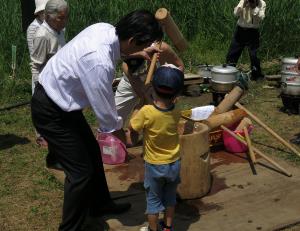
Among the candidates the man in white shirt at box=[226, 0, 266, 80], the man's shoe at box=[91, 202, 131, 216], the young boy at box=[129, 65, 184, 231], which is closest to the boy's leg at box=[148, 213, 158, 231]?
the young boy at box=[129, 65, 184, 231]

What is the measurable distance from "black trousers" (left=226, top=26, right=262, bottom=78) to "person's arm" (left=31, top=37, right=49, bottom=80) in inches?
173

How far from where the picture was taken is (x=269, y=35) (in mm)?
10594

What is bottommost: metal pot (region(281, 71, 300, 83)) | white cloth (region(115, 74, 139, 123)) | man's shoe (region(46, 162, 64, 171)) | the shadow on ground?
the shadow on ground

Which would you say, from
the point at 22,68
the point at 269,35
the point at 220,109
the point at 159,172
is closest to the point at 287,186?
the point at 220,109

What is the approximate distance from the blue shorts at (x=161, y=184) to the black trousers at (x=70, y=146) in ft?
1.47

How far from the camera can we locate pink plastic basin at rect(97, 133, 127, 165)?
5.60 meters

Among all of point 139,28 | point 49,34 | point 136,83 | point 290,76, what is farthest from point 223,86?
point 139,28

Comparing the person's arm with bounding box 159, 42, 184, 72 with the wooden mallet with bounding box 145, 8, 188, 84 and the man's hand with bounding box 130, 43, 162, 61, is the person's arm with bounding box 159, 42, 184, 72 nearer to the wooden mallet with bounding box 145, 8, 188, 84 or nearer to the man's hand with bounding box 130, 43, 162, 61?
the wooden mallet with bounding box 145, 8, 188, 84

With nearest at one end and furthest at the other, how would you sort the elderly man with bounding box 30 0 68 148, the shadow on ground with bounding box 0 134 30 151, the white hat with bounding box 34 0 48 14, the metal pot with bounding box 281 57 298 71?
the elderly man with bounding box 30 0 68 148 < the white hat with bounding box 34 0 48 14 < the shadow on ground with bounding box 0 134 30 151 < the metal pot with bounding box 281 57 298 71

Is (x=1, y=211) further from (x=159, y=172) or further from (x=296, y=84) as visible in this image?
(x=296, y=84)

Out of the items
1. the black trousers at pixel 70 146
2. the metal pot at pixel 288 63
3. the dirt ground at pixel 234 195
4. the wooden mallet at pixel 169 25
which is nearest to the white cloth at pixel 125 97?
the dirt ground at pixel 234 195

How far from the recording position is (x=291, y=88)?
725cm

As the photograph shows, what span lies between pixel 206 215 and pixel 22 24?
6.09 metres

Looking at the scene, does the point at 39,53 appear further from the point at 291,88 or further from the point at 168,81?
the point at 291,88
